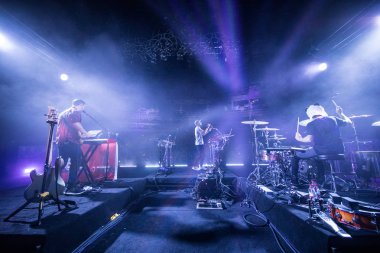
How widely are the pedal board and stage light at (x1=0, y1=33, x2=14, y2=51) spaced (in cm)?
717

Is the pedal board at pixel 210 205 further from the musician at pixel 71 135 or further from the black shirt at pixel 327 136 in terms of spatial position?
→ the musician at pixel 71 135

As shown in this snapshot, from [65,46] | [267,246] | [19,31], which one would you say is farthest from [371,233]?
[65,46]

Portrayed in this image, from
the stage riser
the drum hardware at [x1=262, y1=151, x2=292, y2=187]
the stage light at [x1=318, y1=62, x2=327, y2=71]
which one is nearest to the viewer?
the stage riser

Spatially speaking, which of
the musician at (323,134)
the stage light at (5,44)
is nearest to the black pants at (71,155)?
the stage light at (5,44)

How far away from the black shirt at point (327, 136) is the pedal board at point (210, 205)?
2.40m

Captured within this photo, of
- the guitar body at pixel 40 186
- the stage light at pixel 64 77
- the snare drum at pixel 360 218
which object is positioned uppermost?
the stage light at pixel 64 77

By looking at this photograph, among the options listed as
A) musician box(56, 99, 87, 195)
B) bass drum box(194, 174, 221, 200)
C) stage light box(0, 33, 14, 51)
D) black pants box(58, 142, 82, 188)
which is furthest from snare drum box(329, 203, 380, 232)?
stage light box(0, 33, 14, 51)

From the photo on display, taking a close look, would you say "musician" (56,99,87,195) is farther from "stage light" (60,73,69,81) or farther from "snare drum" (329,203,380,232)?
"stage light" (60,73,69,81)

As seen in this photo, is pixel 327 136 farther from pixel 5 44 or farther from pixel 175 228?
pixel 5 44

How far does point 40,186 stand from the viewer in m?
2.42

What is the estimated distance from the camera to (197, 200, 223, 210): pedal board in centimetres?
402

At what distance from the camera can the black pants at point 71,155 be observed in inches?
143

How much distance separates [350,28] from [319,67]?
215 cm

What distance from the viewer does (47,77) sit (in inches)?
269
